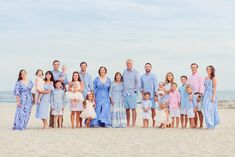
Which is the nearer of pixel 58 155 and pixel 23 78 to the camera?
pixel 58 155

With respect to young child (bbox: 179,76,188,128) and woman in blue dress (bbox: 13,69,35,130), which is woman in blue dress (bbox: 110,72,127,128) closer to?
young child (bbox: 179,76,188,128)

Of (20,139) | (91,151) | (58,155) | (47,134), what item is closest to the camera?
(58,155)

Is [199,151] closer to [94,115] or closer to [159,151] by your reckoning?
[159,151]

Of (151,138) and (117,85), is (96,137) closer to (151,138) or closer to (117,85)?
(151,138)

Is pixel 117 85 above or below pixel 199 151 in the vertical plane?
above

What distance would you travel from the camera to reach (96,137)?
11086mm

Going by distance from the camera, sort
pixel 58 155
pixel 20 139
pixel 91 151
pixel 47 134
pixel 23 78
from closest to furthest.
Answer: pixel 58 155, pixel 91 151, pixel 20 139, pixel 47 134, pixel 23 78

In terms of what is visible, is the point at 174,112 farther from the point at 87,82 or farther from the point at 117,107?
the point at 87,82

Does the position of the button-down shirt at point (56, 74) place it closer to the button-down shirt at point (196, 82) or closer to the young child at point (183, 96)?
the young child at point (183, 96)

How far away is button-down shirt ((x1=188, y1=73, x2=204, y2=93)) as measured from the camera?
527 inches

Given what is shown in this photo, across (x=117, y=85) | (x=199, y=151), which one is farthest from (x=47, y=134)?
(x=199, y=151)

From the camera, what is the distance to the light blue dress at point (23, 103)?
13.1 metres

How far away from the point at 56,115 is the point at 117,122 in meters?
1.75

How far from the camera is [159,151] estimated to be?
29.4 ft
